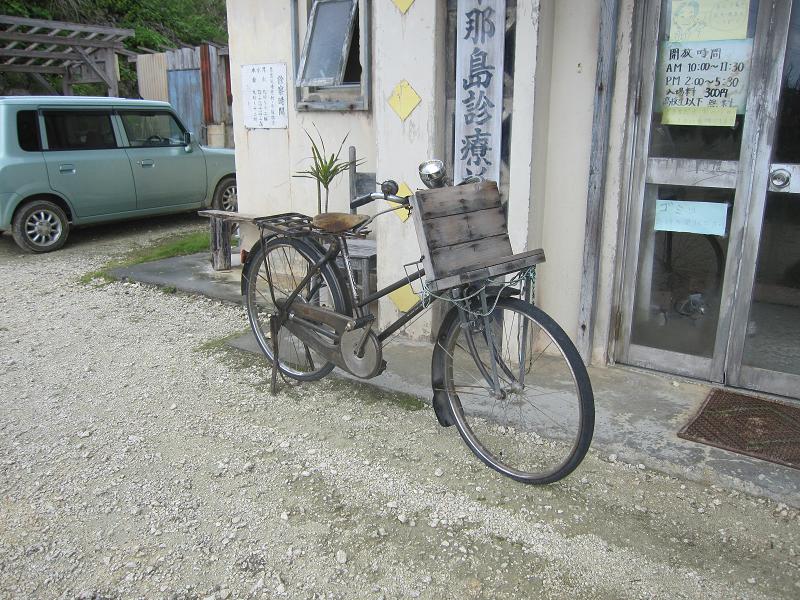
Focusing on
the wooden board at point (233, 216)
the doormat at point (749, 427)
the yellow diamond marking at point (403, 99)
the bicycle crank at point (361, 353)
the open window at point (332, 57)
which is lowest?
the doormat at point (749, 427)

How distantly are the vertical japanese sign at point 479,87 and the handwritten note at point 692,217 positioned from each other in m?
1.03

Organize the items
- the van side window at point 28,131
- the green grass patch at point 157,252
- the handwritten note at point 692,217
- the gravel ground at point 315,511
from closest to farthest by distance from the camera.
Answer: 1. the gravel ground at point 315,511
2. the handwritten note at point 692,217
3. the green grass patch at point 157,252
4. the van side window at point 28,131

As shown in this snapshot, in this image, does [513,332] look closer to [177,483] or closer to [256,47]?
[177,483]

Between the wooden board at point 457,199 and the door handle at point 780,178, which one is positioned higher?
the door handle at point 780,178

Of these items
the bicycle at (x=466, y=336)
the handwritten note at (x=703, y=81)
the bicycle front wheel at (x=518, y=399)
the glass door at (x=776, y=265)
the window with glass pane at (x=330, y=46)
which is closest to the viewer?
the bicycle front wheel at (x=518, y=399)

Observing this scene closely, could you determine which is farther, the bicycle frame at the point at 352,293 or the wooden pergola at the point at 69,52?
the wooden pergola at the point at 69,52

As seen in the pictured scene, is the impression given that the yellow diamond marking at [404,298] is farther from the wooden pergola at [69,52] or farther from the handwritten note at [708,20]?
the wooden pergola at [69,52]

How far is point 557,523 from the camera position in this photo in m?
2.87

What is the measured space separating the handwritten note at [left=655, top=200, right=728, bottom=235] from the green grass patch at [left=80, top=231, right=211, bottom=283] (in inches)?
212

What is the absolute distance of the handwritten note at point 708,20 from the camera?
3.58 m

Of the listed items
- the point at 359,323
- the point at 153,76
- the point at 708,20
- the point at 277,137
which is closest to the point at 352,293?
the point at 359,323

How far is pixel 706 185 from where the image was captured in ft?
12.5

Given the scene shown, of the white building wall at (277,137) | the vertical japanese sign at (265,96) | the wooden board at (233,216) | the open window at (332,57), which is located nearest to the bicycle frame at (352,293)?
the white building wall at (277,137)

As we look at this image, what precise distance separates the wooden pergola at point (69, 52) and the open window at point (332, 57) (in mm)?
7627
